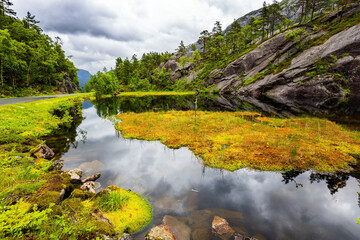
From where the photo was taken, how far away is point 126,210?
795 centimetres

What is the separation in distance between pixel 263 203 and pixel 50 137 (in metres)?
22.4

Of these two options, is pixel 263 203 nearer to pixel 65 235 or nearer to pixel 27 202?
pixel 65 235

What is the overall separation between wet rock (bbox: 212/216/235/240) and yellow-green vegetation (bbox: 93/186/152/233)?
3.04 meters

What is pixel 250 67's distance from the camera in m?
79.0

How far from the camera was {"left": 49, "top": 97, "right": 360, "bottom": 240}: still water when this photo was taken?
23.9ft

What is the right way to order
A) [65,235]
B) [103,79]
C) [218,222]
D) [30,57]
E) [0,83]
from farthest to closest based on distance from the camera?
1. [103,79]
2. [30,57]
3. [0,83]
4. [218,222]
5. [65,235]

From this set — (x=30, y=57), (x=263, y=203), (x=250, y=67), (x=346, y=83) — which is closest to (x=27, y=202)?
(x=263, y=203)

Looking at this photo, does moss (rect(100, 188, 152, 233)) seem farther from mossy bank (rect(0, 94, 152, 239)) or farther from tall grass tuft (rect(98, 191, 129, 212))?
tall grass tuft (rect(98, 191, 129, 212))

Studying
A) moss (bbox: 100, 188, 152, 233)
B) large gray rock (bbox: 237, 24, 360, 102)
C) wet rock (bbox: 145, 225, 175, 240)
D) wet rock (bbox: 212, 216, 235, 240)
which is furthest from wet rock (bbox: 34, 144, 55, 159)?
large gray rock (bbox: 237, 24, 360, 102)


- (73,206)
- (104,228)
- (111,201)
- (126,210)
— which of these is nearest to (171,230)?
(126,210)

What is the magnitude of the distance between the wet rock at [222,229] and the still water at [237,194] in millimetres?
262

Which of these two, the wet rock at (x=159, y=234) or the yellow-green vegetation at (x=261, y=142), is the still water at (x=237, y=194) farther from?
the yellow-green vegetation at (x=261, y=142)

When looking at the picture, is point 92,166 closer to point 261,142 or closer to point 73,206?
point 73,206

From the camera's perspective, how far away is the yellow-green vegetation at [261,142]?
12586mm
